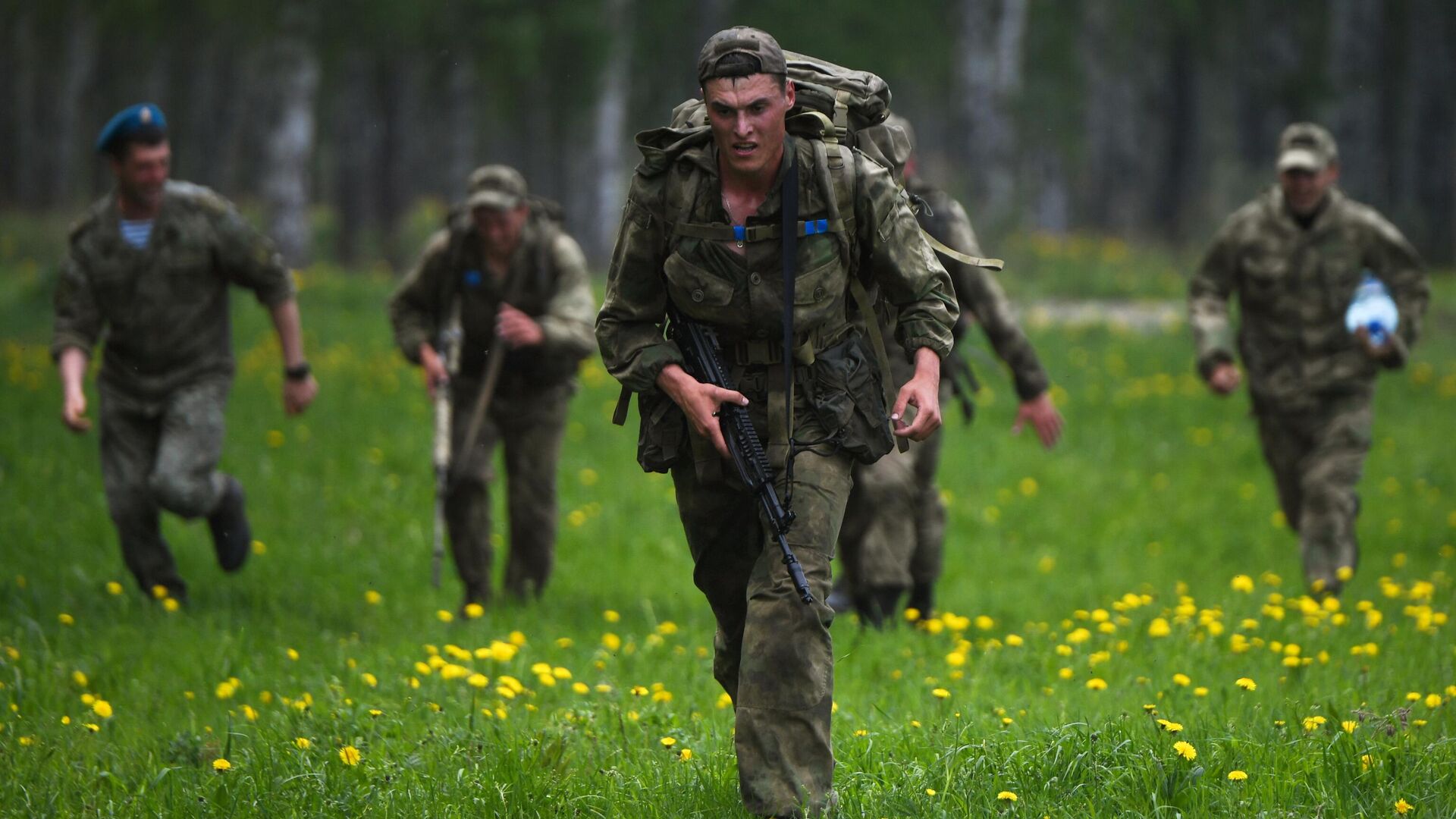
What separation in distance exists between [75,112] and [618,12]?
18.8 m

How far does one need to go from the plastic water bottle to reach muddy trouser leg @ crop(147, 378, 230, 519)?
5.58m

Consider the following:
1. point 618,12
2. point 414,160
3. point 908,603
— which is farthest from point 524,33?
point 414,160

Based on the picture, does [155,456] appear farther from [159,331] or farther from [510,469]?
[510,469]

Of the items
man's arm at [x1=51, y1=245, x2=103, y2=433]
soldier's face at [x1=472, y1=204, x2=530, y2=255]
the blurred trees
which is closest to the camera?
man's arm at [x1=51, y1=245, x2=103, y2=433]

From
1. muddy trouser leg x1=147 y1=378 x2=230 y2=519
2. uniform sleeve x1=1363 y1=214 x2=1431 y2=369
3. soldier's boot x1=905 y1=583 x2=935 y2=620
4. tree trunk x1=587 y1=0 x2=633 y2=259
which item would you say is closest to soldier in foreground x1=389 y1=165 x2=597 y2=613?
muddy trouser leg x1=147 y1=378 x2=230 y2=519

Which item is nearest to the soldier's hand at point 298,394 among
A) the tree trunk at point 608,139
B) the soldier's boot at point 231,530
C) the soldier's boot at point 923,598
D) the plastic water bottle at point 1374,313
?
the soldier's boot at point 231,530

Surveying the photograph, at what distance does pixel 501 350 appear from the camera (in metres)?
8.27

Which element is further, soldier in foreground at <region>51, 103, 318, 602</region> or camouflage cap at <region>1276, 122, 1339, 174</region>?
camouflage cap at <region>1276, 122, 1339, 174</region>

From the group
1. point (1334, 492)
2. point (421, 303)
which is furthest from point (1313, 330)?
point (421, 303)

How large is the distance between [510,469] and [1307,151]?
4.42 m

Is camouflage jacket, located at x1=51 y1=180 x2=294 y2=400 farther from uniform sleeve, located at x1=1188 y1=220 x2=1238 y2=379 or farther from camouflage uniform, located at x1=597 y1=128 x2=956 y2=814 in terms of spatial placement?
uniform sleeve, located at x1=1188 y1=220 x2=1238 y2=379

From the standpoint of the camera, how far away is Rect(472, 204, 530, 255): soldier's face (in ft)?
26.2

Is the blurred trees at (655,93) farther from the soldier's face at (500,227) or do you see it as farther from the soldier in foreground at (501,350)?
the soldier's face at (500,227)

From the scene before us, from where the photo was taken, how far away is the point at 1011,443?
1437 centimetres
